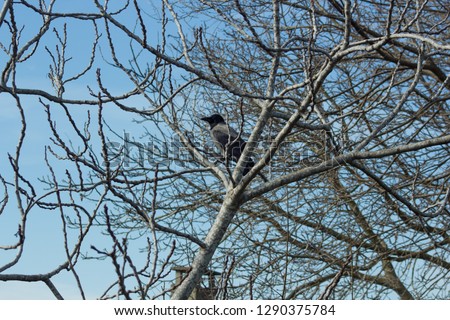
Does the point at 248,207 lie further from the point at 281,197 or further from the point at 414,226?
the point at 414,226

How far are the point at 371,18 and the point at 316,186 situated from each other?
2.50m

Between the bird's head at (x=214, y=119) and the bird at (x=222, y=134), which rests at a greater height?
the bird's head at (x=214, y=119)

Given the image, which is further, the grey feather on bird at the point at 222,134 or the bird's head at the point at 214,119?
the bird's head at the point at 214,119

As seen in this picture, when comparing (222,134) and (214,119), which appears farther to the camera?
(214,119)

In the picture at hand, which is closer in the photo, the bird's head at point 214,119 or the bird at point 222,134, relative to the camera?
the bird at point 222,134

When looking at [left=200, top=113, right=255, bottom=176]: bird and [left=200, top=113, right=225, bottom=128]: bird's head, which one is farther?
[left=200, top=113, right=225, bottom=128]: bird's head

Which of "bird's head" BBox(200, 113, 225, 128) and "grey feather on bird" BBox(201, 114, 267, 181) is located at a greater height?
"bird's head" BBox(200, 113, 225, 128)

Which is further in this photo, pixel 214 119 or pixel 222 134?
pixel 214 119

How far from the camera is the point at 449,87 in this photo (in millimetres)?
8539

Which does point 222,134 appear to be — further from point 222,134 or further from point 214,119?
point 214,119

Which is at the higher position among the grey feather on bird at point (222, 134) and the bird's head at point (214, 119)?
the bird's head at point (214, 119)

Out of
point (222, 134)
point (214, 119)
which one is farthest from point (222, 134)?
point (214, 119)

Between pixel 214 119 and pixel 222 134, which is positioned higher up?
pixel 214 119

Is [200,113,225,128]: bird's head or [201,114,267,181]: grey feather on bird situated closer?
[201,114,267,181]: grey feather on bird
